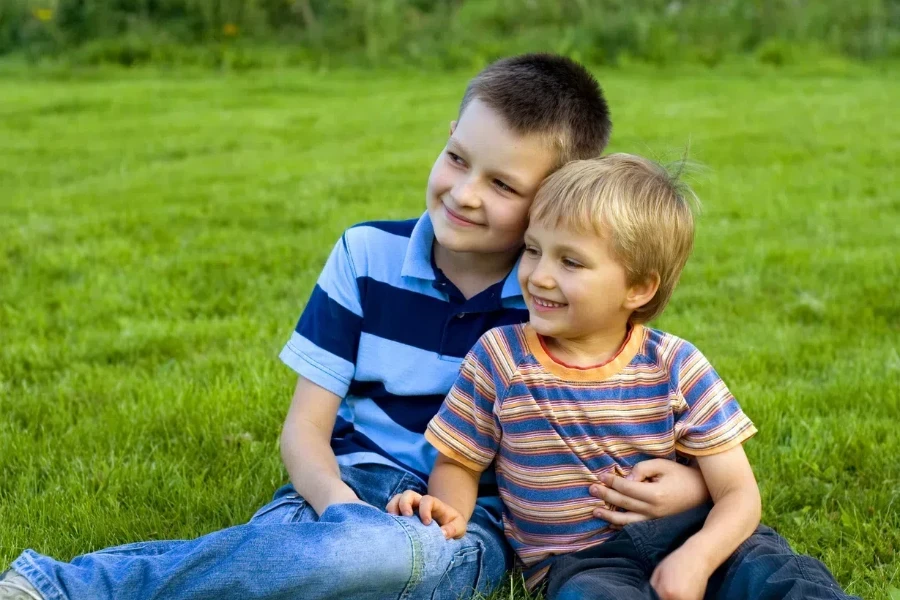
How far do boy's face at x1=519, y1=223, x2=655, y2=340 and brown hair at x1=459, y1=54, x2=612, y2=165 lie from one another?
0.91ft

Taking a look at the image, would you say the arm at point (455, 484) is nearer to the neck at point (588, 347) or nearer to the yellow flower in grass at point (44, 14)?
the neck at point (588, 347)

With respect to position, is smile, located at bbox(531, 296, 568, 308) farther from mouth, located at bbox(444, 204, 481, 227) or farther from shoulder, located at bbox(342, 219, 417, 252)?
shoulder, located at bbox(342, 219, 417, 252)

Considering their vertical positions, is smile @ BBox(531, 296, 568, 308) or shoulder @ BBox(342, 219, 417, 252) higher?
shoulder @ BBox(342, 219, 417, 252)

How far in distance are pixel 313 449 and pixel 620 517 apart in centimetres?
73

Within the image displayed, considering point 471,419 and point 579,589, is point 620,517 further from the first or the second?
point 471,419

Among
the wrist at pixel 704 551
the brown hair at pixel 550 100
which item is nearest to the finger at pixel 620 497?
the wrist at pixel 704 551

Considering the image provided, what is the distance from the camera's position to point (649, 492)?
7.36 feet

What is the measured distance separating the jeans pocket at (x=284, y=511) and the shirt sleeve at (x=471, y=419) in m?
0.35

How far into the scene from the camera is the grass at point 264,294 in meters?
2.90

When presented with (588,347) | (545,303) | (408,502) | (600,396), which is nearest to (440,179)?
(545,303)

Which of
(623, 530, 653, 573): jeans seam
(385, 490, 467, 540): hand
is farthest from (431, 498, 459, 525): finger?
(623, 530, 653, 573): jeans seam

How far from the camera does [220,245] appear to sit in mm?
5719

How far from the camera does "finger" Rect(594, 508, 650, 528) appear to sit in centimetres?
227

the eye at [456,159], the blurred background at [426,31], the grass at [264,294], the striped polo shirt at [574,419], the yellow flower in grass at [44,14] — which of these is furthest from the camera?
the yellow flower in grass at [44,14]
